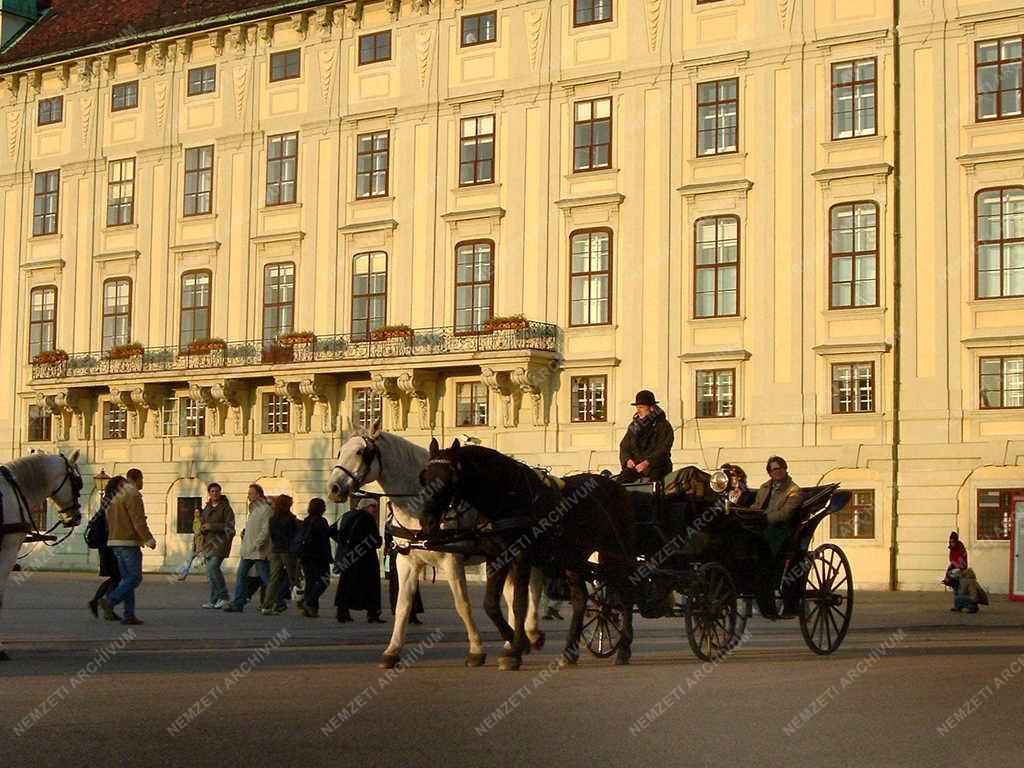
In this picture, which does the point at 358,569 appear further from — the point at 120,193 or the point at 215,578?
the point at 120,193

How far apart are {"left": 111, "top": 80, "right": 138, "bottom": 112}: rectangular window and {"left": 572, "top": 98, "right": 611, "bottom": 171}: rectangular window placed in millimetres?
15791

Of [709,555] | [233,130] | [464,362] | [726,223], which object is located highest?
[233,130]

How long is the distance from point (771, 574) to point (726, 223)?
2532cm

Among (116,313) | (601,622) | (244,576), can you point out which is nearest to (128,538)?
(244,576)

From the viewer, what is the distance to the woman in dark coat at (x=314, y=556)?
24234 millimetres

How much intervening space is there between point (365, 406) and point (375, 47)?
1023 cm

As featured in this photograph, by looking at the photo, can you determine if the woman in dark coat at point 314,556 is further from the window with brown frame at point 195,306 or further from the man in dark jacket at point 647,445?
the window with brown frame at point 195,306

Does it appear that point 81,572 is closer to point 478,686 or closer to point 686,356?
point 686,356

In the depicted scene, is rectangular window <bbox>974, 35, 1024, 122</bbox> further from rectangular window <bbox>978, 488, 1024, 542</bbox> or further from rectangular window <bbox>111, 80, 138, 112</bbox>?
rectangular window <bbox>111, 80, 138, 112</bbox>

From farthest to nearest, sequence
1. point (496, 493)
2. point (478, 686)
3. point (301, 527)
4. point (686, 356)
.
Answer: point (686, 356), point (301, 527), point (496, 493), point (478, 686)

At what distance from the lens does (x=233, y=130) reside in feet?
161

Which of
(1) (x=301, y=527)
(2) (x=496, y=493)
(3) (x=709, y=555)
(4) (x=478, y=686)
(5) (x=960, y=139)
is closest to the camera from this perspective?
(4) (x=478, y=686)

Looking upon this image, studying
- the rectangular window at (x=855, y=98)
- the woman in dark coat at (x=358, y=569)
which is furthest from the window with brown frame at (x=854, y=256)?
the woman in dark coat at (x=358, y=569)

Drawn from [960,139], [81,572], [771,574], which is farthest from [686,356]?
[771,574]
